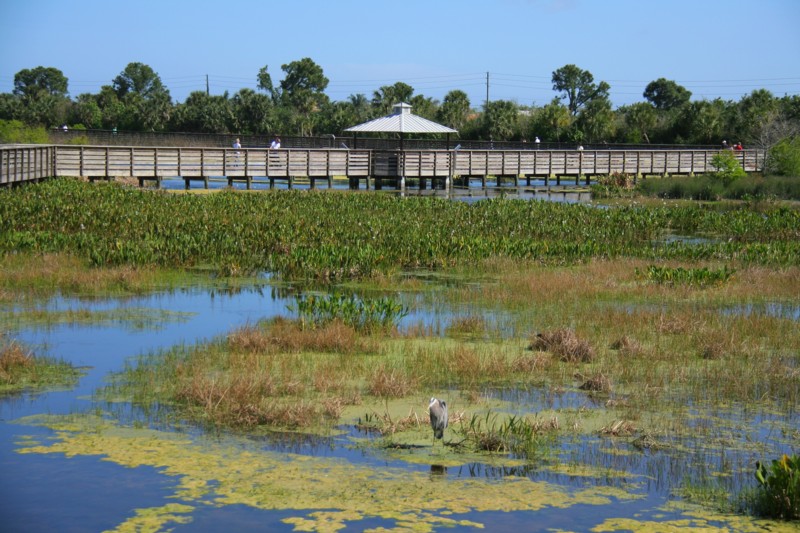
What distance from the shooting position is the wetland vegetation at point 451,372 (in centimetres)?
900

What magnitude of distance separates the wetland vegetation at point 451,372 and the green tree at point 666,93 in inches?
5046

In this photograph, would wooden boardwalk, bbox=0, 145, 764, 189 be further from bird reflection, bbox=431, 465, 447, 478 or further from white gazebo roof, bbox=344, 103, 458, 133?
bird reflection, bbox=431, 465, 447, 478

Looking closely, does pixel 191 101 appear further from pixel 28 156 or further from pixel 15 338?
pixel 15 338

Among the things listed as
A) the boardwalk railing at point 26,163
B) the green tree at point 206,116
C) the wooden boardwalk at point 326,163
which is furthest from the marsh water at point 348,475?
the green tree at point 206,116

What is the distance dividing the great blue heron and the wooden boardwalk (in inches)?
1094

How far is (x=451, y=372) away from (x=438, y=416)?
3.02m

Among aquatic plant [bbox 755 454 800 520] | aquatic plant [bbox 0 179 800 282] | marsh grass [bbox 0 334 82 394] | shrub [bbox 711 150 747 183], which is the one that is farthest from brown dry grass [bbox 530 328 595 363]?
shrub [bbox 711 150 747 183]

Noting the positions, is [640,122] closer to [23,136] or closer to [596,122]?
[596,122]

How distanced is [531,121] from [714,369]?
8030cm

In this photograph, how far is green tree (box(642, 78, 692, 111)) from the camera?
148 m

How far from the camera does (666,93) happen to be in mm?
150000

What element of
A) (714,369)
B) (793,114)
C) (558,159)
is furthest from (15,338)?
(793,114)

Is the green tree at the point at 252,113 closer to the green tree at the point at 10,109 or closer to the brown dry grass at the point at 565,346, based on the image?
the green tree at the point at 10,109

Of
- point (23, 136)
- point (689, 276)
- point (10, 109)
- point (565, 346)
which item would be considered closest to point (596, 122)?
point (23, 136)
